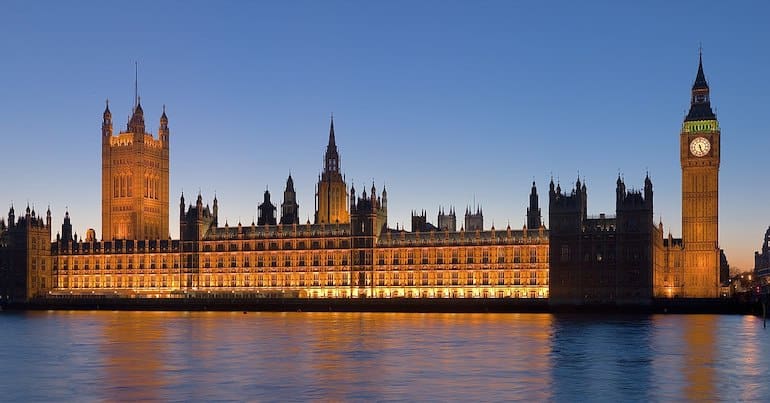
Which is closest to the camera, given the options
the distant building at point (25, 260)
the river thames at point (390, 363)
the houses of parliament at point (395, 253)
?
the river thames at point (390, 363)

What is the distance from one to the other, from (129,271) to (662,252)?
8322 cm

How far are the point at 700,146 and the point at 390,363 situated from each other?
10047 centimetres

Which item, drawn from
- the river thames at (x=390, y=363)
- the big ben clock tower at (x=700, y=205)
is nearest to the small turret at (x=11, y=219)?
the river thames at (x=390, y=363)

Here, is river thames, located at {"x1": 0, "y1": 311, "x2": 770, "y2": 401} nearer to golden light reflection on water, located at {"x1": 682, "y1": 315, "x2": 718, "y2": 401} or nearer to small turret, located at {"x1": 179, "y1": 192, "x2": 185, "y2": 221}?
golden light reflection on water, located at {"x1": 682, "y1": 315, "x2": 718, "y2": 401}

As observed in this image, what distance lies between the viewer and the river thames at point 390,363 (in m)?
43.7

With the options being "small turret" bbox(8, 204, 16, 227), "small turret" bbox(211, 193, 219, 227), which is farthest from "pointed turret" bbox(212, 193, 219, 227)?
"small turret" bbox(8, 204, 16, 227)

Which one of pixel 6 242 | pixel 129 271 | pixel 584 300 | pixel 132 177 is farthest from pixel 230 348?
pixel 132 177

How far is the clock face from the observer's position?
5640 inches

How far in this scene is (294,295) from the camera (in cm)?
15212

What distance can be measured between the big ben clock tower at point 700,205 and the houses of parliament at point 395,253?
0.47 ft

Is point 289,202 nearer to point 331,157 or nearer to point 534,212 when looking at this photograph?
point 331,157

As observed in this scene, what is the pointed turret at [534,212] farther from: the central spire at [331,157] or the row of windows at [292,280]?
the central spire at [331,157]

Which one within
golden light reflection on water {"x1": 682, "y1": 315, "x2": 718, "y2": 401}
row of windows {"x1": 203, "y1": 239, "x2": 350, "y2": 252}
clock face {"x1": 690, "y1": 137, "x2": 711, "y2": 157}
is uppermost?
clock face {"x1": 690, "y1": 137, "x2": 711, "y2": 157}

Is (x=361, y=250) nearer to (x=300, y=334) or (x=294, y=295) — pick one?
(x=294, y=295)
